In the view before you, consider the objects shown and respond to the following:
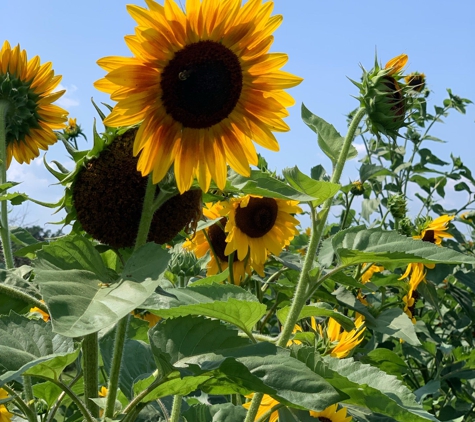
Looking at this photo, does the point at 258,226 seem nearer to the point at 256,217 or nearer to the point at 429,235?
the point at 256,217

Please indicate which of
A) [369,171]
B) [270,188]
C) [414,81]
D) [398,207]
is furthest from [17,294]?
[398,207]

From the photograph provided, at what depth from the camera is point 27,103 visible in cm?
191

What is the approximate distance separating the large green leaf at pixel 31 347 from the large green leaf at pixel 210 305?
14 cm

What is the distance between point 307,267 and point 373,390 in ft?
0.88

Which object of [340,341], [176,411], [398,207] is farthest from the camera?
[398,207]

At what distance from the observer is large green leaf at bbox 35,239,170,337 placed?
2.24ft

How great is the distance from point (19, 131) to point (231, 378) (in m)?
1.43

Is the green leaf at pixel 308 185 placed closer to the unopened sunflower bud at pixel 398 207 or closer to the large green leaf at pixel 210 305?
the large green leaf at pixel 210 305

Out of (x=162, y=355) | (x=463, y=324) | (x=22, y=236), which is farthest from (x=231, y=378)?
(x=463, y=324)

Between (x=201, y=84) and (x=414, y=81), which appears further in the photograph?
(x=414, y=81)

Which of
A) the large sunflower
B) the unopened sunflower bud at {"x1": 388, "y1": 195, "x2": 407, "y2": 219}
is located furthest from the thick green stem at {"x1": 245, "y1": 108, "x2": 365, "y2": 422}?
the unopened sunflower bud at {"x1": 388, "y1": 195, "x2": 407, "y2": 219}

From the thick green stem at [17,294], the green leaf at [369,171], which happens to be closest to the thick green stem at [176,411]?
the thick green stem at [17,294]

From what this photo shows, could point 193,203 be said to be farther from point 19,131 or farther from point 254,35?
point 19,131

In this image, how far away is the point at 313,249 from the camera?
3.47 feet
